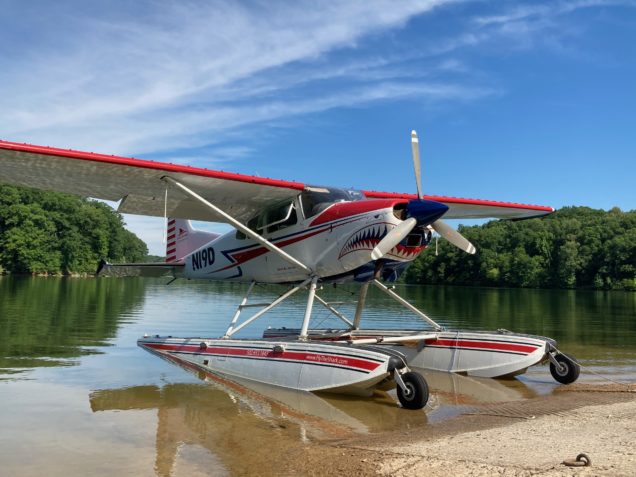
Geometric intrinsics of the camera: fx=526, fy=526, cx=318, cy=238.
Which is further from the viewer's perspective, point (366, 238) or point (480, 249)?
point (480, 249)

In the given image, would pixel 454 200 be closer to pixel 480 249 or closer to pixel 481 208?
pixel 481 208

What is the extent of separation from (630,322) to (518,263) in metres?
57.8

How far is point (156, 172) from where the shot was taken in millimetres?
8125

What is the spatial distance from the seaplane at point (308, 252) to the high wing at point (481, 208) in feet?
1.71

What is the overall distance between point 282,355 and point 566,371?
4166 millimetres

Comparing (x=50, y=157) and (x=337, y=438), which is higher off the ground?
(x=50, y=157)


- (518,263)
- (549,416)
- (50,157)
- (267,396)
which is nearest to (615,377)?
(549,416)

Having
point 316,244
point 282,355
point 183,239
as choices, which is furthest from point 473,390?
point 183,239

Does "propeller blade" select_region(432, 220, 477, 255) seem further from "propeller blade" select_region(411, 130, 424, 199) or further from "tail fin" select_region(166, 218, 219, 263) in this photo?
"tail fin" select_region(166, 218, 219, 263)

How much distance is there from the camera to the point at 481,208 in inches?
454

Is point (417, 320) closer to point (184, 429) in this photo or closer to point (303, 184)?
point (303, 184)

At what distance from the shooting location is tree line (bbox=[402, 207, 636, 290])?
6619 cm

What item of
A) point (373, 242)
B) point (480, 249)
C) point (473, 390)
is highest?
point (480, 249)

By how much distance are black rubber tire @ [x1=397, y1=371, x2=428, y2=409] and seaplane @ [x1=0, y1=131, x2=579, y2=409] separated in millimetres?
16
